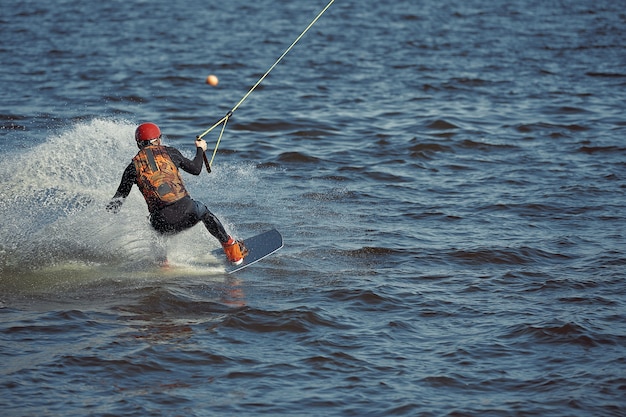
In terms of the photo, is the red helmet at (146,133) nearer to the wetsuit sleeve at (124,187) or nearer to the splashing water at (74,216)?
the wetsuit sleeve at (124,187)

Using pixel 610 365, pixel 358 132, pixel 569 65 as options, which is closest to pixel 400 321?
pixel 610 365

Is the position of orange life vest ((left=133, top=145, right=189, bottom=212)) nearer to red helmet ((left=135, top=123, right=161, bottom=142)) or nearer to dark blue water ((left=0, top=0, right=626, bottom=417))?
red helmet ((left=135, top=123, right=161, bottom=142))

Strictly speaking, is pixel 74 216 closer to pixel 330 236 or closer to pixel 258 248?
pixel 258 248

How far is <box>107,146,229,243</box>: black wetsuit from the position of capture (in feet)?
33.5

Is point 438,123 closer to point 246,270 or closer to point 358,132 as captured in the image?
point 358,132

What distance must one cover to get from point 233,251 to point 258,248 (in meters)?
0.45

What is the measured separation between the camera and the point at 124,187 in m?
10.3

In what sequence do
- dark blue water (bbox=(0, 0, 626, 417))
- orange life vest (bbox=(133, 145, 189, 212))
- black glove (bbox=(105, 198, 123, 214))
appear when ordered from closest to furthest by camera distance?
dark blue water (bbox=(0, 0, 626, 417)), orange life vest (bbox=(133, 145, 189, 212)), black glove (bbox=(105, 198, 123, 214))

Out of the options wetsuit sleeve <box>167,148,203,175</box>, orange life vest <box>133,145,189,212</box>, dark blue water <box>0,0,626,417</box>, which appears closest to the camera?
dark blue water <box>0,0,626,417</box>

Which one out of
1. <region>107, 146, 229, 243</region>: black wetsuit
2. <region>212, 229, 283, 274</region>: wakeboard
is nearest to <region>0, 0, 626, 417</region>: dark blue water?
<region>212, 229, 283, 274</region>: wakeboard

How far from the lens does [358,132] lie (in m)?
18.0

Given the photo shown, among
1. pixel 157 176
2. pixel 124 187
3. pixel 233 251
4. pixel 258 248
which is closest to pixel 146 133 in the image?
pixel 157 176

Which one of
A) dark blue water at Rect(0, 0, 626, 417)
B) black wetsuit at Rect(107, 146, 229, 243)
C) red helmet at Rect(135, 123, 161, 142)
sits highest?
red helmet at Rect(135, 123, 161, 142)

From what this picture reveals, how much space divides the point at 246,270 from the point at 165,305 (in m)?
1.45
